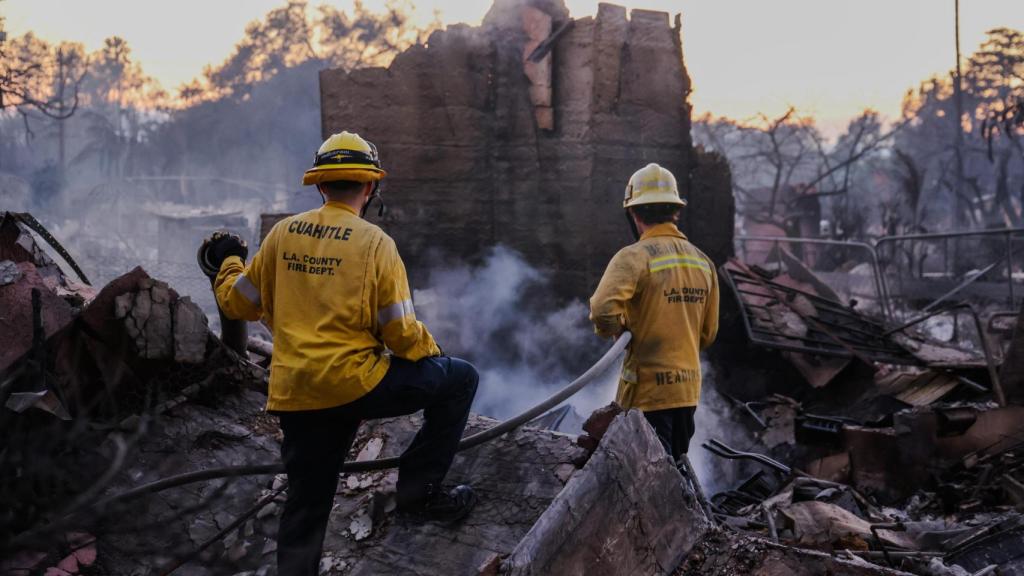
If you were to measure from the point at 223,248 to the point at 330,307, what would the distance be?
0.75 m

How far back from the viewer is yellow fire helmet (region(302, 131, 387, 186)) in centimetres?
303

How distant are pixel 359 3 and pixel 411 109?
25147mm

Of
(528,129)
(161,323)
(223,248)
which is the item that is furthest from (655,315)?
(528,129)

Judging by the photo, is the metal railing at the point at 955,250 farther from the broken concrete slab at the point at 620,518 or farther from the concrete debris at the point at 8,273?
the concrete debris at the point at 8,273

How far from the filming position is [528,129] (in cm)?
824

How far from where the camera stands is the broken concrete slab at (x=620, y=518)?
2848 mm

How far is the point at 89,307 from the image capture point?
14.0 ft

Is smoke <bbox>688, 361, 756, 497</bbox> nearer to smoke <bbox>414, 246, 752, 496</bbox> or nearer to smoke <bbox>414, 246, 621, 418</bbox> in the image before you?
smoke <bbox>414, 246, 752, 496</bbox>

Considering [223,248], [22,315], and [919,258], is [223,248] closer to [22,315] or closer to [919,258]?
[22,315]

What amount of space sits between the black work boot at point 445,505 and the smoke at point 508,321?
15.3ft

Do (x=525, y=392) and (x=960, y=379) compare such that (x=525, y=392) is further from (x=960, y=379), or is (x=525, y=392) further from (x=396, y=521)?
(x=396, y=521)

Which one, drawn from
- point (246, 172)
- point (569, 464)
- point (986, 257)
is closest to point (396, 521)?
point (569, 464)

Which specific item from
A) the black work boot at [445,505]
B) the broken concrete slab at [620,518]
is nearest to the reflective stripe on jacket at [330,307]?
the black work boot at [445,505]

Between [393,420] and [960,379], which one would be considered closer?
[393,420]
